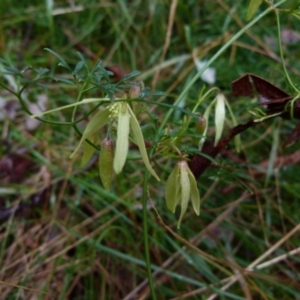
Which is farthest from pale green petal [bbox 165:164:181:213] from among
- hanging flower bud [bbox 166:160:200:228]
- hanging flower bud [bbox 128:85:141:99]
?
hanging flower bud [bbox 128:85:141:99]

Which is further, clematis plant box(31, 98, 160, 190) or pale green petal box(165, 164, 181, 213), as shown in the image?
pale green petal box(165, 164, 181, 213)

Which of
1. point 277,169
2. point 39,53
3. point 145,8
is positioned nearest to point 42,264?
point 277,169

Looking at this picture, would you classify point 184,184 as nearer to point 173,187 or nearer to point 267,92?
point 173,187

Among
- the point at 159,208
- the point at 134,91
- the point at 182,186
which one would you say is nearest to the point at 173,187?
the point at 182,186

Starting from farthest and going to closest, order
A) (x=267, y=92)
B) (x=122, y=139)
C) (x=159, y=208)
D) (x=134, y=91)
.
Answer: (x=159, y=208), (x=267, y=92), (x=134, y=91), (x=122, y=139)

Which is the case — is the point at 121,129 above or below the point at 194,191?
above

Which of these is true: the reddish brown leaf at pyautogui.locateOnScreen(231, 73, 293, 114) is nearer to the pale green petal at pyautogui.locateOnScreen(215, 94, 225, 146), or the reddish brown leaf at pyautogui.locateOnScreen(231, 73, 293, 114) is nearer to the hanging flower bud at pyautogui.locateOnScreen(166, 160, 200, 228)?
the pale green petal at pyautogui.locateOnScreen(215, 94, 225, 146)

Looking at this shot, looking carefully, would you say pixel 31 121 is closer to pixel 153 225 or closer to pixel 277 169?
pixel 153 225

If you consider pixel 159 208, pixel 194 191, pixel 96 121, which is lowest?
pixel 159 208
